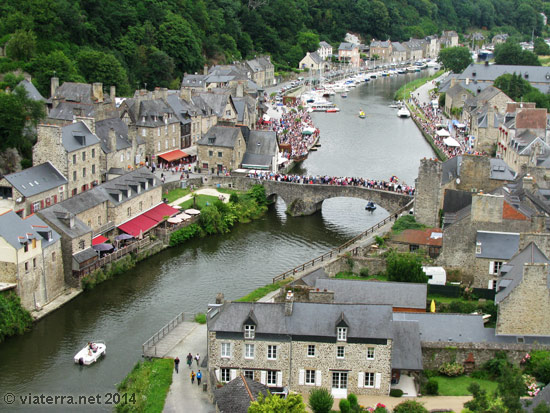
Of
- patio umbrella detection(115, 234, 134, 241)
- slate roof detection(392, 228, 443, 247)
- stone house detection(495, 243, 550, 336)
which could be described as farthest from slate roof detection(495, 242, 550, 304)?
patio umbrella detection(115, 234, 134, 241)

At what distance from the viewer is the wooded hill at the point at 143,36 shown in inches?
3305

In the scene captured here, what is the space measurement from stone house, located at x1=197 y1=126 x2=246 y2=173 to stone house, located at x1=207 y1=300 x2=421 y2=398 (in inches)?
1406

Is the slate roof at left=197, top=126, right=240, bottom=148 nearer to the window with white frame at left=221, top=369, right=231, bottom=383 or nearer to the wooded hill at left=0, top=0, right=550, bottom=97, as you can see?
the wooded hill at left=0, top=0, right=550, bottom=97

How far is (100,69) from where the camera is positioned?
8819 centimetres

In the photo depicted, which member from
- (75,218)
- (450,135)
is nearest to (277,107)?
(450,135)

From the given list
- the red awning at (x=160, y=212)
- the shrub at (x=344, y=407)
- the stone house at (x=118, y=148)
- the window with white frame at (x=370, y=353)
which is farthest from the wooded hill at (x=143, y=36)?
the shrub at (x=344, y=407)

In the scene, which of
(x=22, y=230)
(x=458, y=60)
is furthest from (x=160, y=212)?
(x=458, y=60)

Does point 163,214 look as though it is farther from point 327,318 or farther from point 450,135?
point 450,135

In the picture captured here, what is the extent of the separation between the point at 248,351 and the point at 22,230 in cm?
1652

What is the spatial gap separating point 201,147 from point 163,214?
523 inches

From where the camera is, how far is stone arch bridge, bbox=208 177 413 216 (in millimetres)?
62375

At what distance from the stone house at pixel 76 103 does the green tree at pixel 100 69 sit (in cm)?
1085

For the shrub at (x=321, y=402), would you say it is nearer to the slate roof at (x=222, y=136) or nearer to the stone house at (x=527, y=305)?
the stone house at (x=527, y=305)

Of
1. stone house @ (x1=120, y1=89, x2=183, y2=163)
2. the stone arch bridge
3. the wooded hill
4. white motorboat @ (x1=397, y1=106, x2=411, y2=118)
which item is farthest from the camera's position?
white motorboat @ (x1=397, y1=106, x2=411, y2=118)
